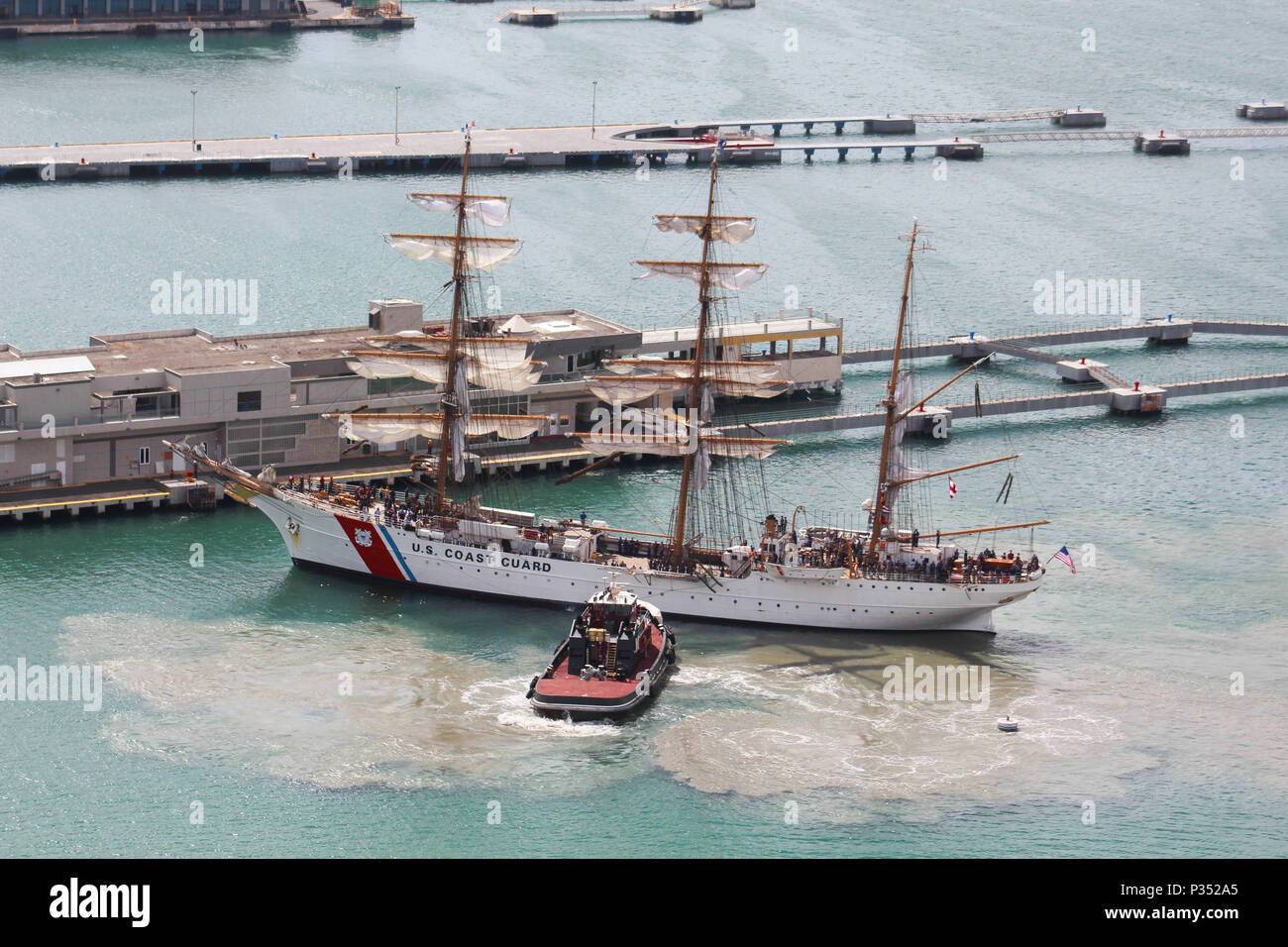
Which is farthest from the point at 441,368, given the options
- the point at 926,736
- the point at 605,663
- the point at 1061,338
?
the point at 1061,338

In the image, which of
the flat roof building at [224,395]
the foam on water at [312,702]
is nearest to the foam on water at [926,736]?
the foam on water at [312,702]

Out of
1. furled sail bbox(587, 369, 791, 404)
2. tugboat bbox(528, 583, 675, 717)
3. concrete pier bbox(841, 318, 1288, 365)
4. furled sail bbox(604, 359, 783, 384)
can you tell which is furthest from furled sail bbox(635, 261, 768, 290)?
concrete pier bbox(841, 318, 1288, 365)

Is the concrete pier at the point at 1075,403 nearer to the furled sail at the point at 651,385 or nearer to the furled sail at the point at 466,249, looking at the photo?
the furled sail at the point at 651,385

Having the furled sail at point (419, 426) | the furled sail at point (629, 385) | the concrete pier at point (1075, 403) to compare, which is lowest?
the concrete pier at point (1075, 403)

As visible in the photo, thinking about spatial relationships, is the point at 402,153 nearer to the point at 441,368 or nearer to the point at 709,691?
the point at 441,368

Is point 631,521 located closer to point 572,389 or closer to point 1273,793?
point 572,389

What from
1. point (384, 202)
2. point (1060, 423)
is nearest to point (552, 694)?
point (1060, 423)

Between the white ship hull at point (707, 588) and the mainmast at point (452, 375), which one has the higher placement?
the mainmast at point (452, 375)
